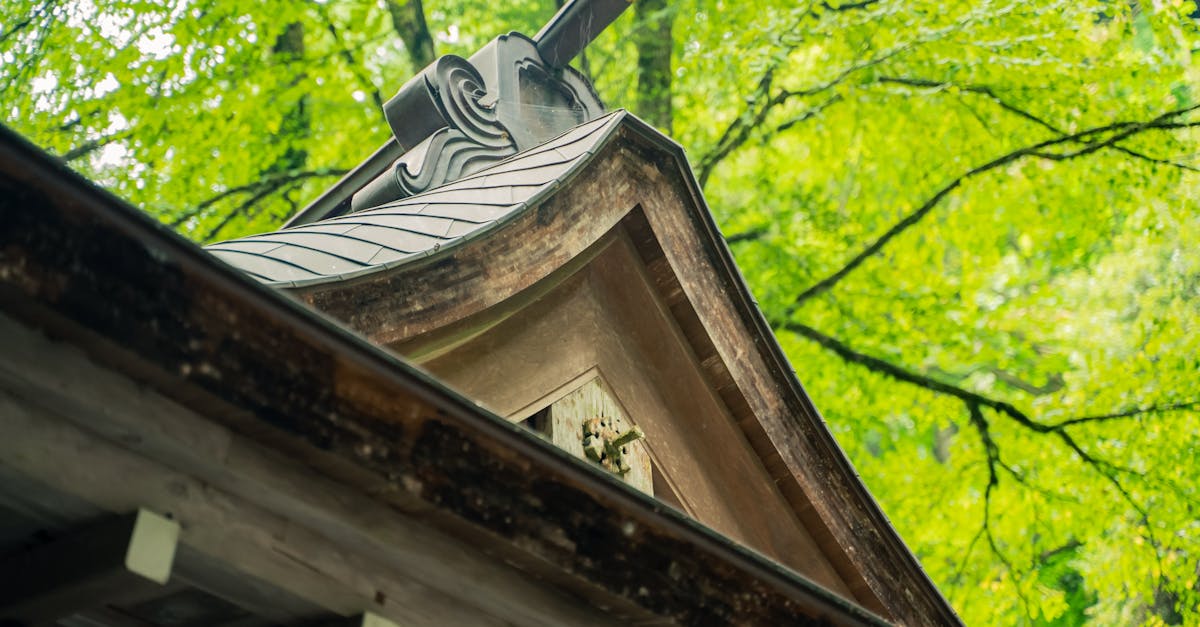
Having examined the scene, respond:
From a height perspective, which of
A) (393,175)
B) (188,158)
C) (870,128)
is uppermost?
(870,128)

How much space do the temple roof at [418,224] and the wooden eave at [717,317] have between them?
0.27ft

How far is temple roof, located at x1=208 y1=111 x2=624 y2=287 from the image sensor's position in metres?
2.92

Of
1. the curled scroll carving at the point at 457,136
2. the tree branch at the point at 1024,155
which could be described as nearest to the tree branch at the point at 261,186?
the tree branch at the point at 1024,155

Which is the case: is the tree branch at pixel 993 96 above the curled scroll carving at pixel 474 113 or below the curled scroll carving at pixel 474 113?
above

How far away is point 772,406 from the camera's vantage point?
3533 mm

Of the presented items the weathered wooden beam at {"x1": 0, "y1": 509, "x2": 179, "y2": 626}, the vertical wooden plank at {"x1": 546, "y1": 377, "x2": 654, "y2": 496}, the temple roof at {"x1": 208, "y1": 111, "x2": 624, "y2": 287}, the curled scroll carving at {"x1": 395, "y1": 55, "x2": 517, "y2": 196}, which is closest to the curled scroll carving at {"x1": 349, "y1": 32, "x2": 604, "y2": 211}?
the curled scroll carving at {"x1": 395, "y1": 55, "x2": 517, "y2": 196}

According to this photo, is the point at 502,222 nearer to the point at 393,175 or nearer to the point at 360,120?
the point at 393,175

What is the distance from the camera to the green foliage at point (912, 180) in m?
8.02

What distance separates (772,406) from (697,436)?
0.93 feet

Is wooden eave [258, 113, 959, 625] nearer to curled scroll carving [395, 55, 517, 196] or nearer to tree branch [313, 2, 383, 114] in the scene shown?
curled scroll carving [395, 55, 517, 196]

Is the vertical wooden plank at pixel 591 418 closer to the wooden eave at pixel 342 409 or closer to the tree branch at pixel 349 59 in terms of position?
the wooden eave at pixel 342 409

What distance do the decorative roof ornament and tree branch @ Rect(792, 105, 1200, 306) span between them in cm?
445

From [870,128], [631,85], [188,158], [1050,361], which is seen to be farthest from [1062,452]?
[188,158]

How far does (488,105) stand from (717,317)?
4.67ft
